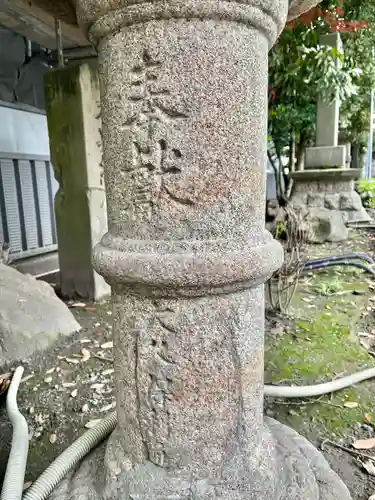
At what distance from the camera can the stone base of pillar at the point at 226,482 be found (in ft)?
3.82

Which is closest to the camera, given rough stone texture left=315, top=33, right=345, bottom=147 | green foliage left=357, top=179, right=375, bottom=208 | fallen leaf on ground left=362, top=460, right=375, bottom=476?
fallen leaf on ground left=362, top=460, right=375, bottom=476

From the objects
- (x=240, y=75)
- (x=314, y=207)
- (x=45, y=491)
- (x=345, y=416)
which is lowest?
(x=345, y=416)

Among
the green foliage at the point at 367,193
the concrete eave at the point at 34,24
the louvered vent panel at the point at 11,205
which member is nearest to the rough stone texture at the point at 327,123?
A: the green foliage at the point at 367,193

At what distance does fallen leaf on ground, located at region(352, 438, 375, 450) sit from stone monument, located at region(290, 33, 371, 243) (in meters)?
4.25

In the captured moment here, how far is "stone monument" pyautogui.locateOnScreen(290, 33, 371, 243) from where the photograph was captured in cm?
602

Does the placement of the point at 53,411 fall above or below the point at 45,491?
below

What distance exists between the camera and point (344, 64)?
5594 mm

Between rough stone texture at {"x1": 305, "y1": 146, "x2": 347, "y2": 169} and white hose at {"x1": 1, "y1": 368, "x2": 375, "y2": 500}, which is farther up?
rough stone texture at {"x1": 305, "y1": 146, "x2": 347, "y2": 169}

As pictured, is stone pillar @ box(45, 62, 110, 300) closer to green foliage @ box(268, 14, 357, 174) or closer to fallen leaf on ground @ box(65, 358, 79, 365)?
fallen leaf on ground @ box(65, 358, 79, 365)

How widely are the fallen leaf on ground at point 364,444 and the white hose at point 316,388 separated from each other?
329 millimetres

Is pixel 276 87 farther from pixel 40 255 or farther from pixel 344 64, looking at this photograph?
pixel 40 255

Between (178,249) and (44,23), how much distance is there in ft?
13.1

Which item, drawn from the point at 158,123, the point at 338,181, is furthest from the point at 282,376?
the point at 338,181

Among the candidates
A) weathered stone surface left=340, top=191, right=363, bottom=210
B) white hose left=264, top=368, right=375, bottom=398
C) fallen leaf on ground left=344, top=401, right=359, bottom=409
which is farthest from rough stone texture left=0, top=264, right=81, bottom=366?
weathered stone surface left=340, top=191, right=363, bottom=210
